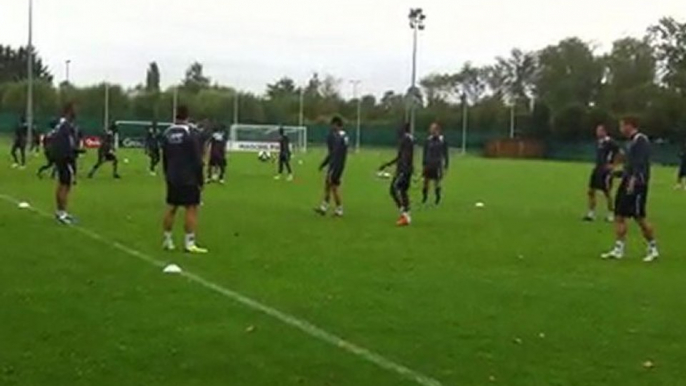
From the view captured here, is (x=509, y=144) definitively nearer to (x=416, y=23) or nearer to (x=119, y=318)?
(x=416, y=23)

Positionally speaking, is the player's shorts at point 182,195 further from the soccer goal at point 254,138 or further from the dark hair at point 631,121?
the soccer goal at point 254,138

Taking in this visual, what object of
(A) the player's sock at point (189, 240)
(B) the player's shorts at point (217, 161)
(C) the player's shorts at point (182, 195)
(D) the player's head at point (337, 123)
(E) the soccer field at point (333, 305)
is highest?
(D) the player's head at point (337, 123)

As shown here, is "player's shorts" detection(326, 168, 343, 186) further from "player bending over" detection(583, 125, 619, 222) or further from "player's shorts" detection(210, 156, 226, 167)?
"player's shorts" detection(210, 156, 226, 167)

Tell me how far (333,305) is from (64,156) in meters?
9.14

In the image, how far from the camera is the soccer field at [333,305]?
8.41 m

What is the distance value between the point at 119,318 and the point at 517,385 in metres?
3.78

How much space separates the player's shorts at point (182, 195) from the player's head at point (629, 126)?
5691mm

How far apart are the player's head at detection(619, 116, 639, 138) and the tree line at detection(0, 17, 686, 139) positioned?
7644cm

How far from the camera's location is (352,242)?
1758 centimetres

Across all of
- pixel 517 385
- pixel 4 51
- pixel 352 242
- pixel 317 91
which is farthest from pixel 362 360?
pixel 4 51

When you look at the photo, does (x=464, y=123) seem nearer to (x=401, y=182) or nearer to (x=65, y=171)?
(x=401, y=182)

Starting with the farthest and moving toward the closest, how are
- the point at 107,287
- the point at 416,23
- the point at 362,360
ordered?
1. the point at 416,23
2. the point at 107,287
3. the point at 362,360

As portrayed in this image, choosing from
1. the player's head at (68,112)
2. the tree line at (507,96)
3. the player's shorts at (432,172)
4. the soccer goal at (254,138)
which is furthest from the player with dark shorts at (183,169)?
the tree line at (507,96)

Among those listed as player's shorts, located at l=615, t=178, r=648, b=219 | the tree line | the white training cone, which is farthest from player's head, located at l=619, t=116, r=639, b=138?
the tree line
